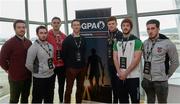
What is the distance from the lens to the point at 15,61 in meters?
3.13

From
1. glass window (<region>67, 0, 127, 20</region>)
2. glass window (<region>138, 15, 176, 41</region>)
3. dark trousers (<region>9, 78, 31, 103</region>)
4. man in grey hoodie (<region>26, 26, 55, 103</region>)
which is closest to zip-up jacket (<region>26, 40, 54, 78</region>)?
man in grey hoodie (<region>26, 26, 55, 103</region>)

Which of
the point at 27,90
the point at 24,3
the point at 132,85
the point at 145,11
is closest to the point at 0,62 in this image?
the point at 27,90

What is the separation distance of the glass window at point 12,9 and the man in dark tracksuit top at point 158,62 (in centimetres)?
313

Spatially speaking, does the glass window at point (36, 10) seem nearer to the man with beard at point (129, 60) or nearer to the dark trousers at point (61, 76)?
the dark trousers at point (61, 76)

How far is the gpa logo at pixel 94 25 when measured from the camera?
4.10m

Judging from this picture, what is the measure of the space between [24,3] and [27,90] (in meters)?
2.68

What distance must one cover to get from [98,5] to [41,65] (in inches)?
106

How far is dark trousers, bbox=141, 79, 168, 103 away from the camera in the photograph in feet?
9.53

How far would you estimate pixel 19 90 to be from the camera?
3186 millimetres

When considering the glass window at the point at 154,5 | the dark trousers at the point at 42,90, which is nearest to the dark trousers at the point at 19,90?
the dark trousers at the point at 42,90

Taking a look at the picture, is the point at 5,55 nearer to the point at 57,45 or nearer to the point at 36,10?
the point at 57,45

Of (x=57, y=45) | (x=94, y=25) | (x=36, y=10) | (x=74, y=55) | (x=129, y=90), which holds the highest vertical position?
(x=36, y=10)

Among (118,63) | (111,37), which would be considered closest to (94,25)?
(111,37)

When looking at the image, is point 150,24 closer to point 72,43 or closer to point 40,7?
point 72,43
